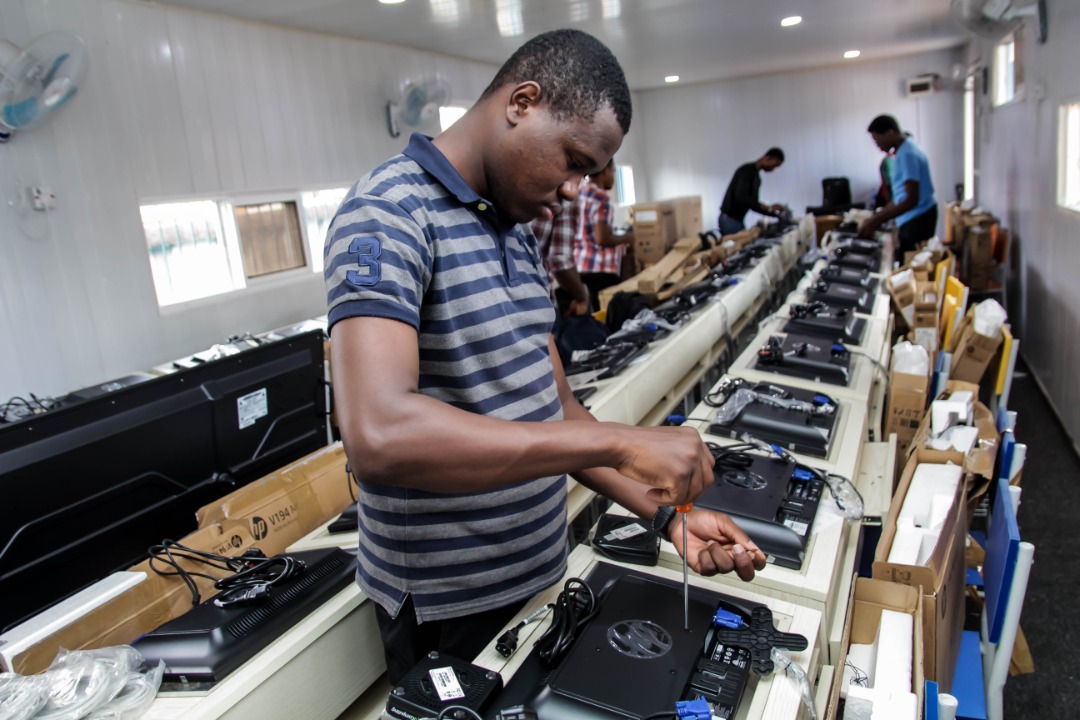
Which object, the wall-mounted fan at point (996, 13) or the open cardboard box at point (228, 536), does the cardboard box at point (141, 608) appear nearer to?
the open cardboard box at point (228, 536)

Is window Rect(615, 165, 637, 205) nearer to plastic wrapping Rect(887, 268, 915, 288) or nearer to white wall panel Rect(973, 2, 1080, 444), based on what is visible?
white wall panel Rect(973, 2, 1080, 444)

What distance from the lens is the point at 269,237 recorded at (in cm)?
440

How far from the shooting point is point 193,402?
4.22 feet

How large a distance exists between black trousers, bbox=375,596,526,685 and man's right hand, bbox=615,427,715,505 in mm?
350

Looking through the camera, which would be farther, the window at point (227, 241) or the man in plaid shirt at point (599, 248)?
the man in plaid shirt at point (599, 248)

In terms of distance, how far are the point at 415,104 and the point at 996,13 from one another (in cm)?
361

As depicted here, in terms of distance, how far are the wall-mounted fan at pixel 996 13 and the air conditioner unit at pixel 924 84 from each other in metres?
4.23

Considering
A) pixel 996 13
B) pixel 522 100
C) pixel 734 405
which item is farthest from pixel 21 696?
pixel 996 13

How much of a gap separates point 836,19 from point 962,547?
557 centimetres

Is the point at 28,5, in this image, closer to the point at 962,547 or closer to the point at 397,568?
the point at 397,568

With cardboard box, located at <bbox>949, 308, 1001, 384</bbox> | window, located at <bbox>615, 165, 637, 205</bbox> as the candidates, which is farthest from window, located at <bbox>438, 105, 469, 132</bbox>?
cardboard box, located at <bbox>949, 308, 1001, 384</bbox>

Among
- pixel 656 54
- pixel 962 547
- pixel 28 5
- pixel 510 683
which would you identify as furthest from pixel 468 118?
pixel 656 54

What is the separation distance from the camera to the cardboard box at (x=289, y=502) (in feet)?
4.62

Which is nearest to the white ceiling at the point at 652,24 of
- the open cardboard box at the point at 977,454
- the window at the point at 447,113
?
the window at the point at 447,113
